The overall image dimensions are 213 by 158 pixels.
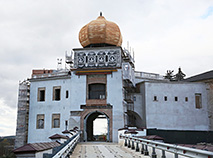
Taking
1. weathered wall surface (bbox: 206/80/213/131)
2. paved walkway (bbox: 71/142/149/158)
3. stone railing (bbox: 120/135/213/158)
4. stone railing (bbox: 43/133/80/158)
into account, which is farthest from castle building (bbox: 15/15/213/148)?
stone railing (bbox: 43/133/80/158)

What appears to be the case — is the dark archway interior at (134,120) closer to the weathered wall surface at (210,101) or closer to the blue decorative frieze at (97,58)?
the blue decorative frieze at (97,58)

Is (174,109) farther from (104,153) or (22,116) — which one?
(104,153)

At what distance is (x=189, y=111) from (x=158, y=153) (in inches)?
867

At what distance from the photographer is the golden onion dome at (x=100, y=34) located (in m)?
33.6

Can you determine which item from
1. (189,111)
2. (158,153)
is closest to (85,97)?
(189,111)

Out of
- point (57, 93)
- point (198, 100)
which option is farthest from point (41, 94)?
point (198, 100)

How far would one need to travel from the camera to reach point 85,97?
1243 inches

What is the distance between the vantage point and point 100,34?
33.6 meters

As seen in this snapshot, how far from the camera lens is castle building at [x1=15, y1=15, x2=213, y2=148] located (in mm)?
31109

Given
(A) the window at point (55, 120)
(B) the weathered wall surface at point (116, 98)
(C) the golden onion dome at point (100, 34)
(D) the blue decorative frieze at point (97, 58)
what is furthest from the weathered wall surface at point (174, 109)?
(A) the window at point (55, 120)

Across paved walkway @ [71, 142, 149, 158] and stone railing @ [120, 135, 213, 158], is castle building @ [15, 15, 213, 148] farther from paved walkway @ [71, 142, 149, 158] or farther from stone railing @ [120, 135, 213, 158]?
stone railing @ [120, 135, 213, 158]

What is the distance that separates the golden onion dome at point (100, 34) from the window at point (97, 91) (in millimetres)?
5340

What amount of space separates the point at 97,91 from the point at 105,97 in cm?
157

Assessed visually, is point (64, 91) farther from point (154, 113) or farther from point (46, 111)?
point (154, 113)
